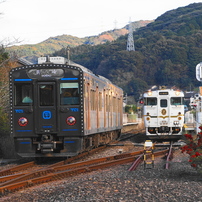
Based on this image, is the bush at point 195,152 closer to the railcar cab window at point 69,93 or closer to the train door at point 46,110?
the railcar cab window at point 69,93

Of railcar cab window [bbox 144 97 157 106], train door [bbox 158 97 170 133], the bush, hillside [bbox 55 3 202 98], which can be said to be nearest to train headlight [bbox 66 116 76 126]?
the bush

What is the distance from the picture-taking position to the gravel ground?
8.39 m

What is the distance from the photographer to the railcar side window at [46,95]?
15266 mm

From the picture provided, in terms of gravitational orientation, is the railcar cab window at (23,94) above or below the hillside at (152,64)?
below

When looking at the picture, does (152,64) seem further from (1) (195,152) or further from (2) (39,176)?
(1) (195,152)

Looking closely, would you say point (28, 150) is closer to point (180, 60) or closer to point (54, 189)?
point (54, 189)

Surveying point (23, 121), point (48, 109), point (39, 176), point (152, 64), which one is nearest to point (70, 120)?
point (48, 109)

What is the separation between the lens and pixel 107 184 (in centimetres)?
984

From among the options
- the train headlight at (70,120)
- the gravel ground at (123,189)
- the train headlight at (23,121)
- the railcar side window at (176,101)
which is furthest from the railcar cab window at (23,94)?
the railcar side window at (176,101)

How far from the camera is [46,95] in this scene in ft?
50.2

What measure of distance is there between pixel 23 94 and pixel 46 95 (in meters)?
0.80

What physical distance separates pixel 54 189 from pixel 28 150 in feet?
18.7

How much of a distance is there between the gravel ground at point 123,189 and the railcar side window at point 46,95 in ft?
13.1

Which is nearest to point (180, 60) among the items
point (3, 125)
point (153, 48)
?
point (153, 48)
